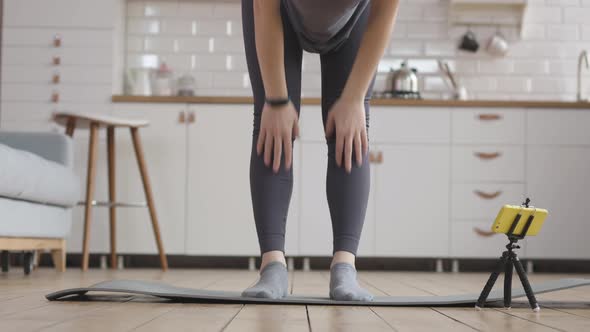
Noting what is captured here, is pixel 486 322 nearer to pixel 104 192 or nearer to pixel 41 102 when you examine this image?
pixel 104 192

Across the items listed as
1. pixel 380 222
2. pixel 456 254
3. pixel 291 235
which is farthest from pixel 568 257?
pixel 291 235

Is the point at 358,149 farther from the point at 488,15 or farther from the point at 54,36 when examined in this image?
the point at 488,15

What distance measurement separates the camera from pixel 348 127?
1.80m

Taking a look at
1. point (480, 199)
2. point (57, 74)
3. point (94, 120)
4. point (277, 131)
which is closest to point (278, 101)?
point (277, 131)

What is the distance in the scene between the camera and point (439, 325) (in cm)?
139

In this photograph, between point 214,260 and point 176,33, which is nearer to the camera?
point 214,260

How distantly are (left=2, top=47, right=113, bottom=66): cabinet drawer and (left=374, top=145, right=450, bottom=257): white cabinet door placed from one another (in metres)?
1.59

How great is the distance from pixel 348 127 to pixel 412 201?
271 centimetres

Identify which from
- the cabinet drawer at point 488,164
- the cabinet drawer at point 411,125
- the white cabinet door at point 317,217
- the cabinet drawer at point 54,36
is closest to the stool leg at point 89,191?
the cabinet drawer at point 54,36

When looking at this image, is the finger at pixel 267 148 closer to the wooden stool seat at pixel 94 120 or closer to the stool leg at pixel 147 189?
the wooden stool seat at pixel 94 120

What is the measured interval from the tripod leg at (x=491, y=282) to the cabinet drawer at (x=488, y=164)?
2.77m

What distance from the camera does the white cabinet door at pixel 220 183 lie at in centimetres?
444

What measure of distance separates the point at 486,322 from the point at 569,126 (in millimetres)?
3262

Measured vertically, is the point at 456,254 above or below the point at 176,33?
below
